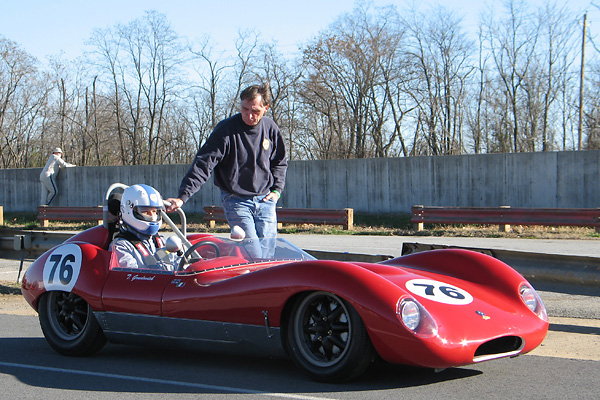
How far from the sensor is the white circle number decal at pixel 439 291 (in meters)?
4.26

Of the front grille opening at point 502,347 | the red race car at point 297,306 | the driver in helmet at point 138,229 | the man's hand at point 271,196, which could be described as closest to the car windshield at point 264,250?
the red race car at point 297,306

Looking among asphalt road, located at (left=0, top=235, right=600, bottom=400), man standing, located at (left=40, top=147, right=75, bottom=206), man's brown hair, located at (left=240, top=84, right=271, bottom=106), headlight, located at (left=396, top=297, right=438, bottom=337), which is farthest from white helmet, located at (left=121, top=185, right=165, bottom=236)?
man standing, located at (left=40, top=147, right=75, bottom=206)

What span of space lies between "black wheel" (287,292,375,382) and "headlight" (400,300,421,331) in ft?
0.78

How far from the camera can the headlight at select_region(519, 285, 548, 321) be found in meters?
4.57

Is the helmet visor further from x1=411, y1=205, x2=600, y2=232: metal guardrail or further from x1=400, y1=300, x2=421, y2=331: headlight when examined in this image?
x1=411, y1=205, x2=600, y2=232: metal guardrail

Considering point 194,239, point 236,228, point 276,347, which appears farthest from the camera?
point 194,239

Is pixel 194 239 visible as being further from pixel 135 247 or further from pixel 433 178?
pixel 433 178

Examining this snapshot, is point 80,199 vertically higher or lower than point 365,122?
lower

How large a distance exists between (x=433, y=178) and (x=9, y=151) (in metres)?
27.0

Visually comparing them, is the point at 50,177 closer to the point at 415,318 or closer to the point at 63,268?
the point at 63,268

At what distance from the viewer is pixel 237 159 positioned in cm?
612

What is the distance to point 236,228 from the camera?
5.33 metres

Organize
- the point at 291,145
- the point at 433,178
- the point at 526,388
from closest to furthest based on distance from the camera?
the point at 526,388
the point at 433,178
the point at 291,145

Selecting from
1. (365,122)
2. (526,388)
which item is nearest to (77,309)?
(526,388)
